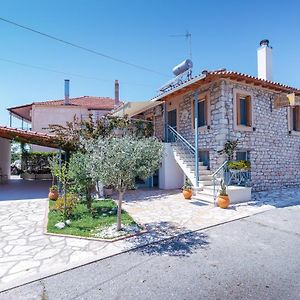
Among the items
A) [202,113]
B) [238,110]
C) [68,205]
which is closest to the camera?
[68,205]

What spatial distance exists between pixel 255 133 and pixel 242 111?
150 centimetres

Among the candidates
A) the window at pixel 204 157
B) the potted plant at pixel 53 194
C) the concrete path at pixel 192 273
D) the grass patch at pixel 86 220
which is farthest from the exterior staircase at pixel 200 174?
A: the potted plant at pixel 53 194

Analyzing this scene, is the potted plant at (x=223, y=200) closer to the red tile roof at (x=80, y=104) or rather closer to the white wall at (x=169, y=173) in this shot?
the white wall at (x=169, y=173)

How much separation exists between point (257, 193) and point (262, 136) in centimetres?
343

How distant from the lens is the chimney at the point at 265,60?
15.9m

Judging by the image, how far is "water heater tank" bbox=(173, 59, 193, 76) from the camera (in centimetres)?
1644

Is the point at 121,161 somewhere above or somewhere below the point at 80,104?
below

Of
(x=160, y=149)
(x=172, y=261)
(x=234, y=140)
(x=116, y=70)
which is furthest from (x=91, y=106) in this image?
(x=172, y=261)

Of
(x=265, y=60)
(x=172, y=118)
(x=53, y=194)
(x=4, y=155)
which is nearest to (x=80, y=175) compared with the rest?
(x=53, y=194)

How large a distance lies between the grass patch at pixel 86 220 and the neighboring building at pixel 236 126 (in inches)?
196

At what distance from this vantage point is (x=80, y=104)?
29.5 m

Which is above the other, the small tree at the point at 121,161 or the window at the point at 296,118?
the window at the point at 296,118

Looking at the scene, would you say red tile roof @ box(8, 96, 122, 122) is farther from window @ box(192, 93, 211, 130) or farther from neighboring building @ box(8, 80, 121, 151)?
window @ box(192, 93, 211, 130)

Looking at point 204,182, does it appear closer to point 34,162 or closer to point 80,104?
point 34,162
